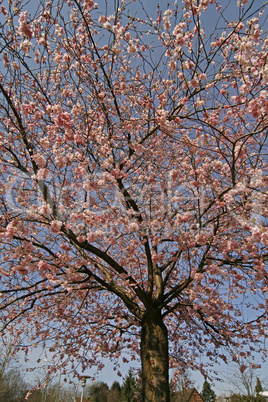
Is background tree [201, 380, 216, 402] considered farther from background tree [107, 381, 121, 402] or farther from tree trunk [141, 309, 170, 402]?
tree trunk [141, 309, 170, 402]

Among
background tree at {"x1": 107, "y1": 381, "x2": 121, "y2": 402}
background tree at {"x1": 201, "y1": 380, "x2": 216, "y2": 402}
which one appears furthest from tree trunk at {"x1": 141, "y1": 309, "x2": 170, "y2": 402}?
background tree at {"x1": 201, "y1": 380, "x2": 216, "y2": 402}

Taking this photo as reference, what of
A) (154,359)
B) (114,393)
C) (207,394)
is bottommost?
(207,394)

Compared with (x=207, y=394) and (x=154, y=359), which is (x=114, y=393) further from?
(x=154, y=359)

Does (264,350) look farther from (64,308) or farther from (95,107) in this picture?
(95,107)

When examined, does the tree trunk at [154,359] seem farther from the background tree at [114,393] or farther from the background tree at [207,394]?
the background tree at [207,394]

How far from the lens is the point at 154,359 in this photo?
4.32 m

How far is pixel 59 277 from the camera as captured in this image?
5133 mm

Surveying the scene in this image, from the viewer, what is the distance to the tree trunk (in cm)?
409

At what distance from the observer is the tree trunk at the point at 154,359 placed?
13.4 feet

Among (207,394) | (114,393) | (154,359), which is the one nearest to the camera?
(154,359)

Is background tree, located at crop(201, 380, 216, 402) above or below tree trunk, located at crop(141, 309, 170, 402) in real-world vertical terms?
below

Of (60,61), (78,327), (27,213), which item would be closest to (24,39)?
(60,61)

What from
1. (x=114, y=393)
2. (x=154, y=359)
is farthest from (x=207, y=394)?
(x=154, y=359)

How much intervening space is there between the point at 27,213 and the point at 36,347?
4.22 meters
